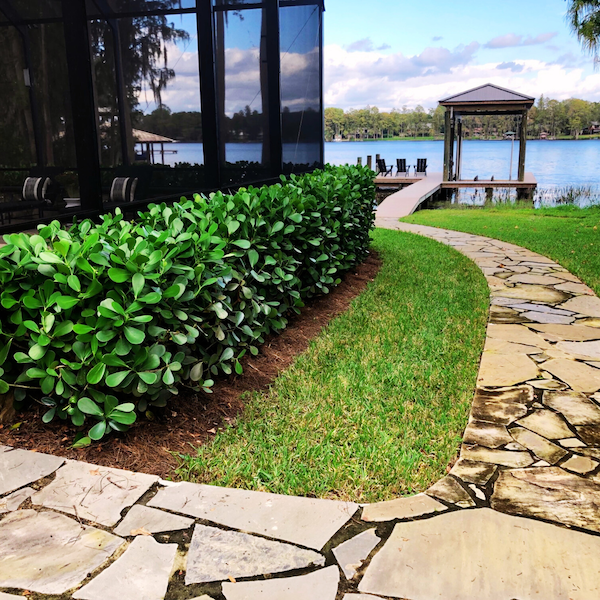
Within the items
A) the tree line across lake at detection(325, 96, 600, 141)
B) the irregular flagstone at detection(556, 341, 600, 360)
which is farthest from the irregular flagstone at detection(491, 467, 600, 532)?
the tree line across lake at detection(325, 96, 600, 141)

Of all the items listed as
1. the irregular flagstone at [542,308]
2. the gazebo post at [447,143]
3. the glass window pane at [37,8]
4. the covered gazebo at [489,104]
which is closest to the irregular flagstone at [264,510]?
the irregular flagstone at [542,308]

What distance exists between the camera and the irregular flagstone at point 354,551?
1.99 m

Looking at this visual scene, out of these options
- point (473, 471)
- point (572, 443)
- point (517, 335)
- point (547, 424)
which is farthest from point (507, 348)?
point (473, 471)

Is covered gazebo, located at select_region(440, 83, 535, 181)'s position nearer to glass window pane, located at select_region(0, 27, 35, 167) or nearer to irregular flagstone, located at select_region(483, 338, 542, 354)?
glass window pane, located at select_region(0, 27, 35, 167)

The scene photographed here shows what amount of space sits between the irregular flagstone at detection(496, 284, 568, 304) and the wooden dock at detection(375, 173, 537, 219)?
7.38 metres

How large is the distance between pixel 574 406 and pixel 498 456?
0.87 meters

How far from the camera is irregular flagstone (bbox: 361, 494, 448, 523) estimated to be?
7.50 feet

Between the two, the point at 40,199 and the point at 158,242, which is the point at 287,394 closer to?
the point at 158,242

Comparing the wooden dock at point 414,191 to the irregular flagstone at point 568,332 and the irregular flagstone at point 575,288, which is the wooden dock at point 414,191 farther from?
the irregular flagstone at point 568,332

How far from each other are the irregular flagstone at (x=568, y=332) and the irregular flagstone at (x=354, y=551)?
3.02 meters

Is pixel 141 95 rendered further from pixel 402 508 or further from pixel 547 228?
pixel 547 228

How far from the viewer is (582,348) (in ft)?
14.2

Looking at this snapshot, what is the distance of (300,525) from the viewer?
7.29 ft

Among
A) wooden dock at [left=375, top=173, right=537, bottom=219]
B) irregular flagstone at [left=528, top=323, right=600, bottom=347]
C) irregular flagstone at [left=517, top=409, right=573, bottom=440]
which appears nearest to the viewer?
irregular flagstone at [left=517, top=409, right=573, bottom=440]
